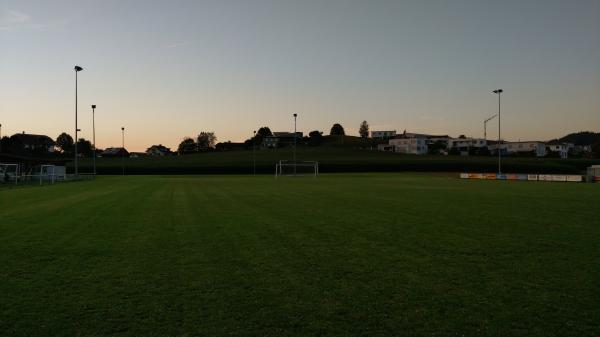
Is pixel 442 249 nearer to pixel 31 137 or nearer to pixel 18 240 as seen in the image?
pixel 18 240

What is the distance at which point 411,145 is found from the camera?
178000mm

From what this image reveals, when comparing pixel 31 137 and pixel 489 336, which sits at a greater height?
pixel 31 137

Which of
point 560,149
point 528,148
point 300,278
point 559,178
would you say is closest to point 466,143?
point 528,148

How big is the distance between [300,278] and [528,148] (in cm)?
19121

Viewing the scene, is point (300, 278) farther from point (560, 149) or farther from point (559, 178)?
point (560, 149)

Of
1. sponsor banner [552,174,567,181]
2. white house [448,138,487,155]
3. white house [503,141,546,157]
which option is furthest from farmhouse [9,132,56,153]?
white house [503,141,546,157]

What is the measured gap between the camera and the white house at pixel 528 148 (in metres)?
172

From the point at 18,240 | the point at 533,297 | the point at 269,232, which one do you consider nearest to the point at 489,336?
the point at 533,297

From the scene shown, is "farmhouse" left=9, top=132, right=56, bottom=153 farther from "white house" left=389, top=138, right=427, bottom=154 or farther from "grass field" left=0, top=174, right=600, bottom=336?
"grass field" left=0, top=174, right=600, bottom=336

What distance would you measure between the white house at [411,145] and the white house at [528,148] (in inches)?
1406

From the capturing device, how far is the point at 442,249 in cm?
997

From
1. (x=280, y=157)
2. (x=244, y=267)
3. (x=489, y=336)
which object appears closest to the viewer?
(x=489, y=336)

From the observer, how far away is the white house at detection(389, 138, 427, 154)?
176125mm

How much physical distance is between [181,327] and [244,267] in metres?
3.03
